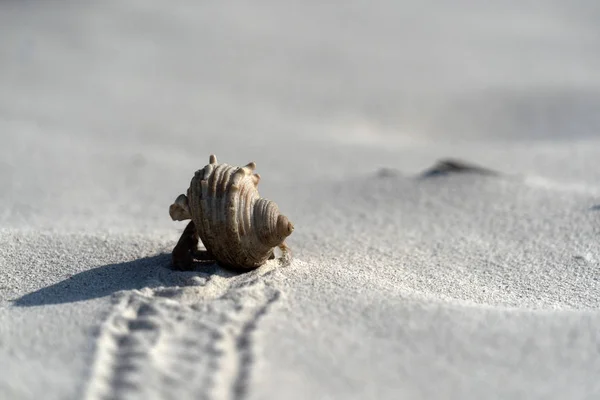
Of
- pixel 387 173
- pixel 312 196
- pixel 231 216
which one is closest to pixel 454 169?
pixel 387 173

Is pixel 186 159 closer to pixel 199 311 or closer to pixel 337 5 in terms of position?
pixel 199 311

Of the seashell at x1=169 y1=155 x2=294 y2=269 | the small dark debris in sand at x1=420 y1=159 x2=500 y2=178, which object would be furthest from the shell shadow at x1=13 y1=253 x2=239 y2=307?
the small dark debris in sand at x1=420 y1=159 x2=500 y2=178

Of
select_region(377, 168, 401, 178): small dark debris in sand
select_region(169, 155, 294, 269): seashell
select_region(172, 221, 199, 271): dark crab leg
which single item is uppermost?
select_region(169, 155, 294, 269): seashell

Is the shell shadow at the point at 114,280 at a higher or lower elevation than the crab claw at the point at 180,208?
lower

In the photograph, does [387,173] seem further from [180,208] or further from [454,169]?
[180,208]

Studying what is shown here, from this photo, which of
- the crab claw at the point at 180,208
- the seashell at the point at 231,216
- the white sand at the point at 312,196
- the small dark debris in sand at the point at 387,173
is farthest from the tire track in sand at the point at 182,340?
the small dark debris in sand at the point at 387,173

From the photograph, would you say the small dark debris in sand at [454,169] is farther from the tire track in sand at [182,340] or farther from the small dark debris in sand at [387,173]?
the tire track in sand at [182,340]

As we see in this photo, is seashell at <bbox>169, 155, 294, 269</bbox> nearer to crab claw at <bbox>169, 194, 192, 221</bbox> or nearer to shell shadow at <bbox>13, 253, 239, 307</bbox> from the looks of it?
crab claw at <bbox>169, 194, 192, 221</bbox>
